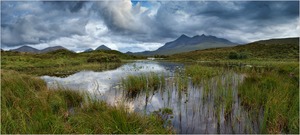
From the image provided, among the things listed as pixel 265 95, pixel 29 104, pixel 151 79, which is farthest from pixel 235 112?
pixel 29 104

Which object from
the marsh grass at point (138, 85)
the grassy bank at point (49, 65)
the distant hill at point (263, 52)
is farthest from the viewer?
the distant hill at point (263, 52)

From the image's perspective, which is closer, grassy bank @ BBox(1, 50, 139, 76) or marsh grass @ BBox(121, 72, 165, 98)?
marsh grass @ BBox(121, 72, 165, 98)

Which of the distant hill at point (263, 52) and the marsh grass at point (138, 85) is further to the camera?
the distant hill at point (263, 52)

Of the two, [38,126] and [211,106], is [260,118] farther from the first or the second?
[38,126]

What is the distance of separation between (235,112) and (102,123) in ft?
16.9

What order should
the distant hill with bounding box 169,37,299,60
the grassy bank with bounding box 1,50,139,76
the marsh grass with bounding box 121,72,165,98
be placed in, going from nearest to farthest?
the marsh grass with bounding box 121,72,165,98 < the grassy bank with bounding box 1,50,139,76 < the distant hill with bounding box 169,37,299,60

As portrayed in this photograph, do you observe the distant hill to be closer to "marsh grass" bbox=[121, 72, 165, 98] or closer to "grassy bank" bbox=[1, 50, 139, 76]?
"grassy bank" bbox=[1, 50, 139, 76]

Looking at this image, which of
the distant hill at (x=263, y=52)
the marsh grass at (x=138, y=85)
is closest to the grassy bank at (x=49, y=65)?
the marsh grass at (x=138, y=85)

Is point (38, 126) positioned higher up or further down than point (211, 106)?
higher up

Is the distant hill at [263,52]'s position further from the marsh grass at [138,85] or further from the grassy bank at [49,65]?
the marsh grass at [138,85]

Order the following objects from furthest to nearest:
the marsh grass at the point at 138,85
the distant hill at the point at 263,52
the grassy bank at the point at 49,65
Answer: the distant hill at the point at 263,52, the grassy bank at the point at 49,65, the marsh grass at the point at 138,85

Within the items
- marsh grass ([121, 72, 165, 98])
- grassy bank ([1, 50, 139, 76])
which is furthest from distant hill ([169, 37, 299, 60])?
marsh grass ([121, 72, 165, 98])

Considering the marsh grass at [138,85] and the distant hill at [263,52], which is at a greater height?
the distant hill at [263,52]

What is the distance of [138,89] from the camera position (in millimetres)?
11906
